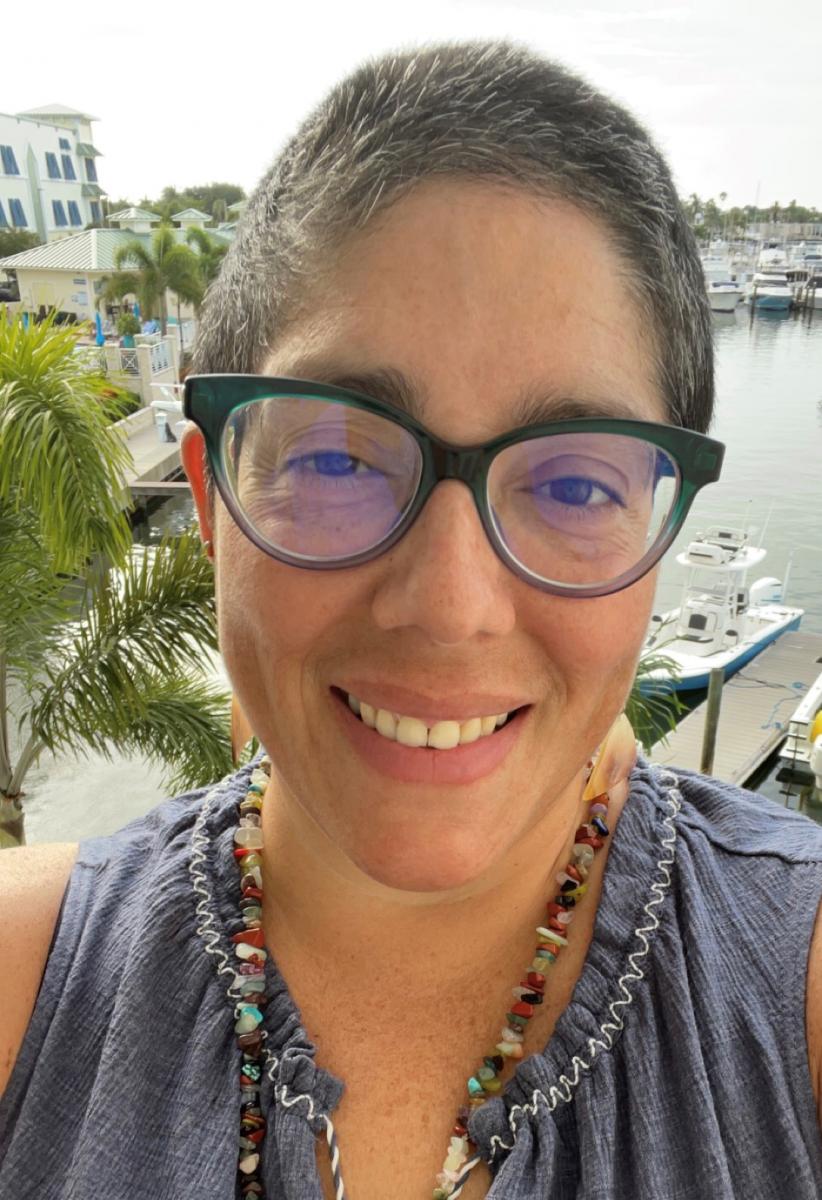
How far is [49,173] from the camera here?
192 feet

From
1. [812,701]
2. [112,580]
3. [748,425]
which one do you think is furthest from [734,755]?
[748,425]

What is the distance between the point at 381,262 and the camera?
99 cm

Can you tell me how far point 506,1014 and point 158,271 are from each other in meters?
31.5

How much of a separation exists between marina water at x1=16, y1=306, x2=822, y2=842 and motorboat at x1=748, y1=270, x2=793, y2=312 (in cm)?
70

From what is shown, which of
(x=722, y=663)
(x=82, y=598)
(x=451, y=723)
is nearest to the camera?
(x=451, y=723)

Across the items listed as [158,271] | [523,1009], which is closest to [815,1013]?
[523,1009]

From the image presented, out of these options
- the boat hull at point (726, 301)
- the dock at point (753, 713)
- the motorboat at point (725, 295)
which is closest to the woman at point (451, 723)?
the dock at point (753, 713)

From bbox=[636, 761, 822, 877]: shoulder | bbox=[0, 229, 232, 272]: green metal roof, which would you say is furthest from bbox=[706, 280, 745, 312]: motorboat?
bbox=[636, 761, 822, 877]: shoulder

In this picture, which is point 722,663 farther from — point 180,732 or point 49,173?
point 49,173

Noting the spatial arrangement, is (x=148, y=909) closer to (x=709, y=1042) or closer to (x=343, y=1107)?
(x=343, y=1107)

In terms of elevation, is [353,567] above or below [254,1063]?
above

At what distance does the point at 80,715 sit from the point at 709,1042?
4914mm

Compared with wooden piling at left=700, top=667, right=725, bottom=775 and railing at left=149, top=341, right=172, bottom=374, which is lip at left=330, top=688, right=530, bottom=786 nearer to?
wooden piling at left=700, top=667, right=725, bottom=775

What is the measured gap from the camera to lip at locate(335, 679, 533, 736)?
1045 millimetres
